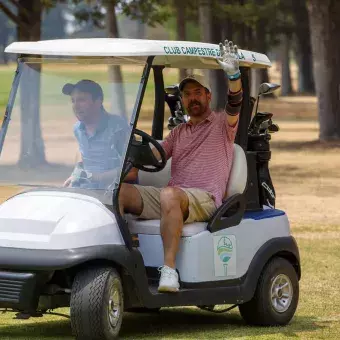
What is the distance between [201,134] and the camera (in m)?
7.90

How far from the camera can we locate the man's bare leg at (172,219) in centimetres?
735

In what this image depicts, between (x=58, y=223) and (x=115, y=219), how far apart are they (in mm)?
324

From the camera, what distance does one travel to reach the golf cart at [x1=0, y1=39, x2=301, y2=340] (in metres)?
6.94

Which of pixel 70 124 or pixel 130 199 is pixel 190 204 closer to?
pixel 130 199

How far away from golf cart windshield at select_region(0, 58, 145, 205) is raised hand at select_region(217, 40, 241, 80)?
0.47 meters

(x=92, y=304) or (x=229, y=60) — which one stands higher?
(x=229, y=60)

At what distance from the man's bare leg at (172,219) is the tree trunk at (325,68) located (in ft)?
66.9

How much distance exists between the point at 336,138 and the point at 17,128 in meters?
20.9

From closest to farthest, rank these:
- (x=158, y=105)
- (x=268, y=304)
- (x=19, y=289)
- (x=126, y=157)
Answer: (x=19, y=289)
(x=126, y=157)
(x=268, y=304)
(x=158, y=105)

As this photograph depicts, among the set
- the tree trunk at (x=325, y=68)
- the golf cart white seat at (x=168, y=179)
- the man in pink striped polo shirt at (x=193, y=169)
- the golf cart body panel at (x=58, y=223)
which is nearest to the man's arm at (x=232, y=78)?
the man in pink striped polo shirt at (x=193, y=169)

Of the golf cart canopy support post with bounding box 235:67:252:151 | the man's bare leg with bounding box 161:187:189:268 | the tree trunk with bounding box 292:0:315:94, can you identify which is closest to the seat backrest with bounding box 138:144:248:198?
the golf cart canopy support post with bounding box 235:67:252:151

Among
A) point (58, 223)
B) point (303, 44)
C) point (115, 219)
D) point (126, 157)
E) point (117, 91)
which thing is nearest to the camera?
point (58, 223)

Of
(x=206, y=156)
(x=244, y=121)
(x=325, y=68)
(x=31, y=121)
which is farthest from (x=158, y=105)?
(x=325, y=68)

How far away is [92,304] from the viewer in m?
6.87
